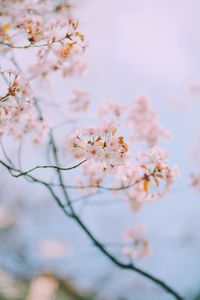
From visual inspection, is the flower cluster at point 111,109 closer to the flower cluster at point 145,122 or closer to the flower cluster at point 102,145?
the flower cluster at point 145,122

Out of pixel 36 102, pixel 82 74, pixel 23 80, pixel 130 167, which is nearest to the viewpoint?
pixel 23 80

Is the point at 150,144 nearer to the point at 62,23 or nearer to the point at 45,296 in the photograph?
the point at 62,23

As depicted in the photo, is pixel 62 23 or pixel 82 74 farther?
pixel 82 74

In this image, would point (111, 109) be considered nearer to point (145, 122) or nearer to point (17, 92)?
point (145, 122)

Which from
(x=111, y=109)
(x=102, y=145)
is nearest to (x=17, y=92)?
(x=102, y=145)

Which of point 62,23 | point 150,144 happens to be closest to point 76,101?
point 150,144

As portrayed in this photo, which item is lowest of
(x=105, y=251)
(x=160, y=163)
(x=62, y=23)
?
(x=105, y=251)

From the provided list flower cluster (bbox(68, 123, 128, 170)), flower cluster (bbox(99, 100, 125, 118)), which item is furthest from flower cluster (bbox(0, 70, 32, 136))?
flower cluster (bbox(99, 100, 125, 118))

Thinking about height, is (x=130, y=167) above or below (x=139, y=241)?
below
